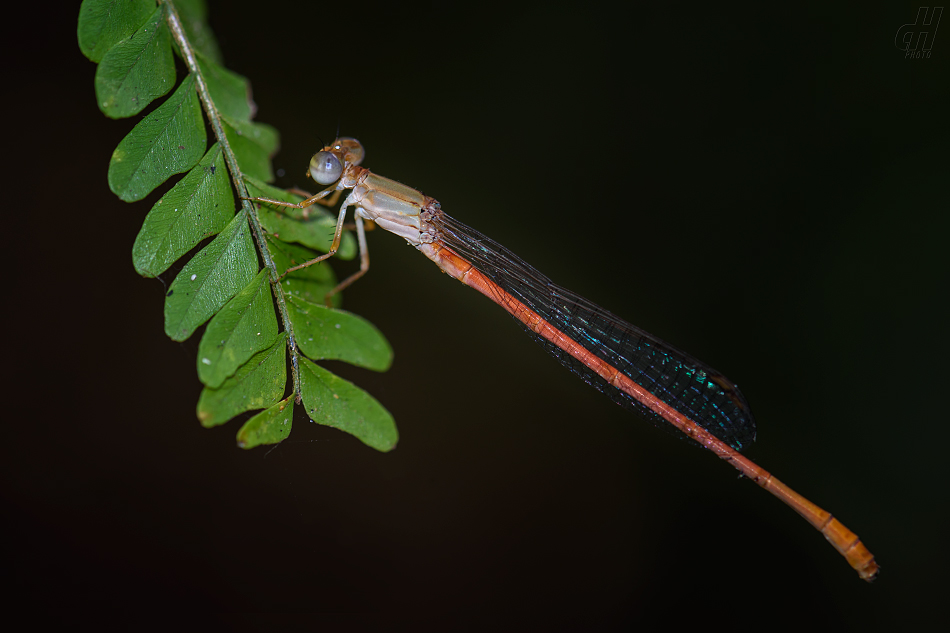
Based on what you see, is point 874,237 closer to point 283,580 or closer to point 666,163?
point 666,163

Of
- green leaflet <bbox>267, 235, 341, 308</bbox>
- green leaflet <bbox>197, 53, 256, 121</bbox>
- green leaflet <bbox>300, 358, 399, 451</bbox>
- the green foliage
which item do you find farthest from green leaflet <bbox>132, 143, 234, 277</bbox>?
green leaflet <bbox>300, 358, 399, 451</bbox>

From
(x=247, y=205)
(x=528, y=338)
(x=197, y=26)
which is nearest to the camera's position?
(x=247, y=205)

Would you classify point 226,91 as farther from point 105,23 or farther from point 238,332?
point 238,332

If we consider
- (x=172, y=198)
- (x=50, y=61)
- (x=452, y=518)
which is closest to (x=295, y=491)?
(x=452, y=518)

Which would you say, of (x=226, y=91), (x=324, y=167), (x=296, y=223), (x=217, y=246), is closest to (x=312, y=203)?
(x=324, y=167)

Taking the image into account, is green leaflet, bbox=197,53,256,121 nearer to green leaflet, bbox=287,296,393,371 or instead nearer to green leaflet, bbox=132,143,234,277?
green leaflet, bbox=132,143,234,277

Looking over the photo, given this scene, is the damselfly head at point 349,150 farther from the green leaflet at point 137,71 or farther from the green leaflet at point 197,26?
the green leaflet at point 137,71
